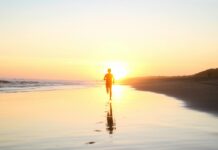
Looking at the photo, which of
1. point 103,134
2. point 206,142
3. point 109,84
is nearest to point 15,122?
point 103,134

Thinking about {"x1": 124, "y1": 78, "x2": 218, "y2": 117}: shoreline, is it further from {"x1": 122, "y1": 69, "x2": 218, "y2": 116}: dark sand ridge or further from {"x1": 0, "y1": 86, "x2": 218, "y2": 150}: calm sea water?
{"x1": 0, "y1": 86, "x2": 218, "y2": 150}: calm sea water

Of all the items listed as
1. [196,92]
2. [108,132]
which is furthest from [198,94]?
[108,132]

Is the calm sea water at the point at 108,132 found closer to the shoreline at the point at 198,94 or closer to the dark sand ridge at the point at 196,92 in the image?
the shoreline at the point at 198,94

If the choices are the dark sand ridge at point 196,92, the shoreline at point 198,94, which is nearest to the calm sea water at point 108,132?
the shoreline at point 198,94

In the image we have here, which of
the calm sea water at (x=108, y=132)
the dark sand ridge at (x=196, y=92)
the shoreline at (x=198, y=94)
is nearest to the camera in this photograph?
the calm sea water at (x=108, y=132)

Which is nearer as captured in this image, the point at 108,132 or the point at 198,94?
the point at 108,132

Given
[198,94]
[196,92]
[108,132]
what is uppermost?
[196,92]

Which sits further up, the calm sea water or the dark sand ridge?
the dark sand ridge

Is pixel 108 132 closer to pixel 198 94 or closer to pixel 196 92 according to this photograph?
pixel 198 94

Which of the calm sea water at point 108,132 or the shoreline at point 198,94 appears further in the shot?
the shoreline at point 198,94

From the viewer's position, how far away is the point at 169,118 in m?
14.7

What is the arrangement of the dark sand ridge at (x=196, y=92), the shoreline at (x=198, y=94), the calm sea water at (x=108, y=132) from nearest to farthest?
1. the calm sea water at (x=108, y=132)
2. the shoreline at (x=198, y=94)
3. the dark sand ridge at (x=196, y=92)

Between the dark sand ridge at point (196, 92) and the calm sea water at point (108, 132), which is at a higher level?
the dark sand ridge at point (196, 92)

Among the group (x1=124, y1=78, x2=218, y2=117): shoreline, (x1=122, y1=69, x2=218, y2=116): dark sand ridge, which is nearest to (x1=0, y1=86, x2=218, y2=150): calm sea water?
(x1=124, y1=78, x2=218, y2=117): shoreline
